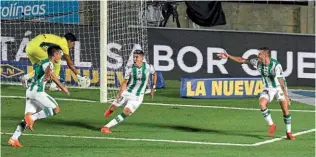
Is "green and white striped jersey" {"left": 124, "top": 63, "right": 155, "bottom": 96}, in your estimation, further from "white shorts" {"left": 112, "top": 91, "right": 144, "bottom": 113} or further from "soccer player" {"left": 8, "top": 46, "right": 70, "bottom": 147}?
"soccer player" {"left": 8, "top": 46, "right": 70, "bottom": 147}

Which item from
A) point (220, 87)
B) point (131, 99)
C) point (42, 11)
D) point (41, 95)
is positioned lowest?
point (220, 87)

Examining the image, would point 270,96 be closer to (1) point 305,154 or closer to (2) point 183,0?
(1) point 305,154

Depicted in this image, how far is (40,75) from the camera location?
19.9 meters

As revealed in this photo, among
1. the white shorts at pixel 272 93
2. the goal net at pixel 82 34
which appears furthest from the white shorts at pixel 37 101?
the goal net at pixel 82 34

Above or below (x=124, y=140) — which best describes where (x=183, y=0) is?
above

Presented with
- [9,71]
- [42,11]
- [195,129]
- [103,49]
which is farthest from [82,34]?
[195,129]

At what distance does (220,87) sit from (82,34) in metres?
4.53

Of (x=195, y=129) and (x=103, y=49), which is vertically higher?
(x=103, y=49)

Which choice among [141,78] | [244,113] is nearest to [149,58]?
[244,113]

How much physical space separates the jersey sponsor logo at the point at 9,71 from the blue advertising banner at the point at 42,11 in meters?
2.09

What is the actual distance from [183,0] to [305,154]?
1349 cm

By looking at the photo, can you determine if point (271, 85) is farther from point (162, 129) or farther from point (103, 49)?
point (103, 49)

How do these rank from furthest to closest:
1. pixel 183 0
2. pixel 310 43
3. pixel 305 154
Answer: pixel 183 0 → pixel 310 43 → pixel 305 154

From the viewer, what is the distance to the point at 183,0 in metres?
32.1
